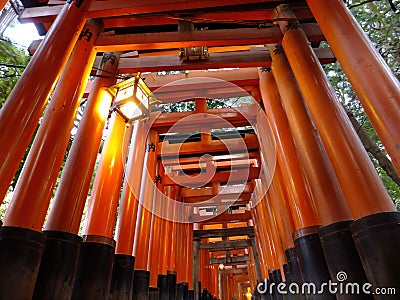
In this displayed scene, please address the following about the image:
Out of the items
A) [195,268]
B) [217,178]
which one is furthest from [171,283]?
[195,268]

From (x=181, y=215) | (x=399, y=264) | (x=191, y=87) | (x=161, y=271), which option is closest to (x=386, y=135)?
(x=399, y=264)

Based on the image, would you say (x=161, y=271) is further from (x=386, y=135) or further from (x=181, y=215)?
(x=386, y=135)

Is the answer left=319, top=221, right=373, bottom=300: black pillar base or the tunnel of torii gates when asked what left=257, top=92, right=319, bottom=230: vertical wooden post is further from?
left=319, top=221, right=373, bottom=300: black pillar base

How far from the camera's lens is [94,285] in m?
2.82

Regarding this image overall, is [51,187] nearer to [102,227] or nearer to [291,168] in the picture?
[102,227]

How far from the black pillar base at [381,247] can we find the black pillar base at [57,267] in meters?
2.29

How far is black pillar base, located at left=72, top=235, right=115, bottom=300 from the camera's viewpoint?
9.17 feet

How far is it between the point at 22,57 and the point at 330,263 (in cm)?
490

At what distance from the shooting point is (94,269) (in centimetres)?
286

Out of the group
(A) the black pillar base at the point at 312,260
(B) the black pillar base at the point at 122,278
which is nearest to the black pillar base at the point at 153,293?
(B) the black pillar base at the point at 122,278

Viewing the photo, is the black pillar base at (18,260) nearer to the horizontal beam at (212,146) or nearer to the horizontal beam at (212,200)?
the horizontal beam at (212,146)

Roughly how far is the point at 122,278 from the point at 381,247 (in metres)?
3.02

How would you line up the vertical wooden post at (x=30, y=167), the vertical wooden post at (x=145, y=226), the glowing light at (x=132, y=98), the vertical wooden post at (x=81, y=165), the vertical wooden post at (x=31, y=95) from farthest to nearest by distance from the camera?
the vertical wooden post at (x=145, y=226) < the glowing light at (x=132, y=98) < the vertical wooden post at (x=81, y=165) < the vertical wooden post at (x=31, y=95) < the vertical wooden post at (x=30, y=167)

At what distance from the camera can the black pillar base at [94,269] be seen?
2794mm
